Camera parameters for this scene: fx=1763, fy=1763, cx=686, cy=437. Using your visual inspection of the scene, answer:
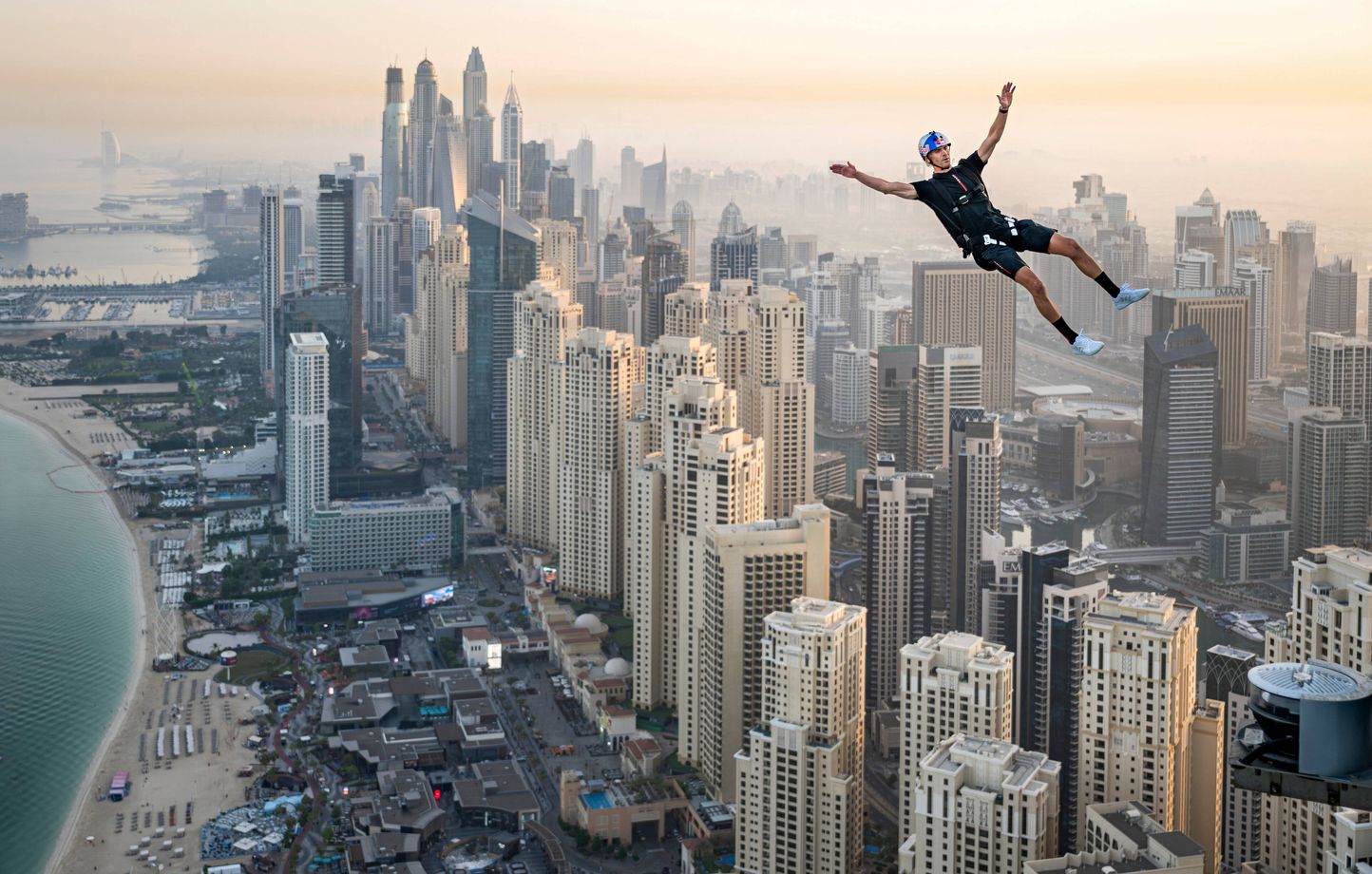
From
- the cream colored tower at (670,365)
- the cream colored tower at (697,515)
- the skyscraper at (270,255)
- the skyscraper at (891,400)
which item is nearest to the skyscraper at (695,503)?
the cream colored tower at (697,515)

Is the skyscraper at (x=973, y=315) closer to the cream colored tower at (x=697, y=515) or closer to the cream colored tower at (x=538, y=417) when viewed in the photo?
the cream colored tower at (x=538, y=417)

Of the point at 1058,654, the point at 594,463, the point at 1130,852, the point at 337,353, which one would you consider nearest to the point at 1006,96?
the point at 1130,852

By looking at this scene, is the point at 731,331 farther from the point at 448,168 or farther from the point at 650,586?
the point at 448,168

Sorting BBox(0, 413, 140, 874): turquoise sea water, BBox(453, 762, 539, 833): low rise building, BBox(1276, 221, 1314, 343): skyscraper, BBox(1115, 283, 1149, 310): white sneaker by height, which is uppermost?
BBox(1276, 221, 1314, 343): skyscraper

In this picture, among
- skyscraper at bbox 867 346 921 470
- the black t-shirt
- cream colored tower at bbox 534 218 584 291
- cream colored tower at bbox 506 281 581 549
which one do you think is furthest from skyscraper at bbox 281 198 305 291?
the black t-shirt

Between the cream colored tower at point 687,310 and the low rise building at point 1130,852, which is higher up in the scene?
the cream colored tower at point 687,310

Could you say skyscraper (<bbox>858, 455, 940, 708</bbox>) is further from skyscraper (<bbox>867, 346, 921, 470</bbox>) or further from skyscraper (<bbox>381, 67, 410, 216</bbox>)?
skyscraper (<bbox>381, 67, 410, 216</bbox>)
